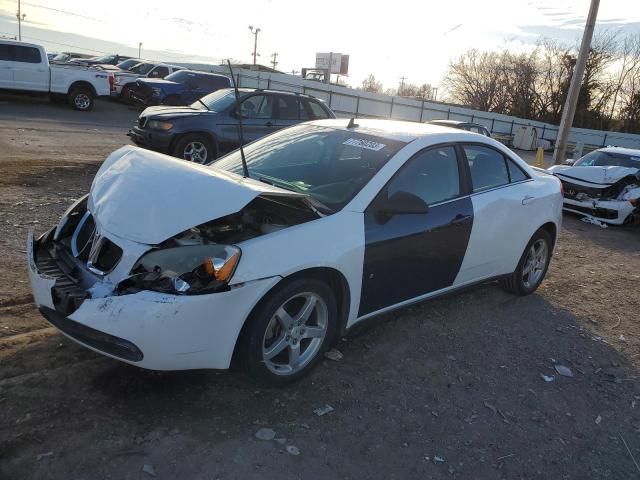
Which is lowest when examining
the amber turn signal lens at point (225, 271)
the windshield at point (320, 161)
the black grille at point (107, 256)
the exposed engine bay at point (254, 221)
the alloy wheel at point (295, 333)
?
the alloy wheel at point (295, 333)

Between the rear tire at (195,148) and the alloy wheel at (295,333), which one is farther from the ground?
the rear tire at (195,148)

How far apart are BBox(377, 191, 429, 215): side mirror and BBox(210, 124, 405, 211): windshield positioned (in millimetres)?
215

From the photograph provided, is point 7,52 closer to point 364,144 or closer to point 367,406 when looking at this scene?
point 364,144

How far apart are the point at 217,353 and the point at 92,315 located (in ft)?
2.23

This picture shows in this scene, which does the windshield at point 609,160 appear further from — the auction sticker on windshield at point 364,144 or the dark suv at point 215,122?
the auction sticker on windshield at point 364,144

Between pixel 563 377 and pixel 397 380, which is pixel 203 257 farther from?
pixel 563 377

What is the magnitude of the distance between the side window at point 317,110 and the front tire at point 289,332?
8.76 m

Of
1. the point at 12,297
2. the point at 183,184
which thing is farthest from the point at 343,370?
the point at 12,297

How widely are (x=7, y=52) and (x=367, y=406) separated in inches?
769

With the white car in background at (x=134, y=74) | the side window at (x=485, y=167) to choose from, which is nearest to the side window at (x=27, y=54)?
the white car in background at (x=134, y=74)

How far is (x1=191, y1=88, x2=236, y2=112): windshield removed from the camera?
10844 mm

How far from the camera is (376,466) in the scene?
9.35 feet

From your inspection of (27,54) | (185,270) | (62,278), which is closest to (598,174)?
(185,270)

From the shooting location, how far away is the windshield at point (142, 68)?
26.4m
